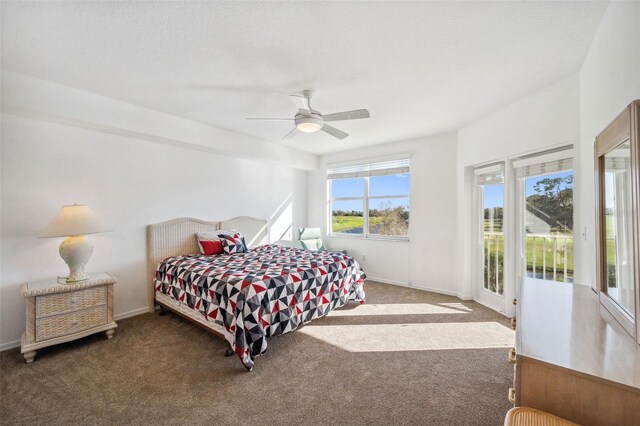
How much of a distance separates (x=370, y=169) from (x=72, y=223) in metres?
4.33

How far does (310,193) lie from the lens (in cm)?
608

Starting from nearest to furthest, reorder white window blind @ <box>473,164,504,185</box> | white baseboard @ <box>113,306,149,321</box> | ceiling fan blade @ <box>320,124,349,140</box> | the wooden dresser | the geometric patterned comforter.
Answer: the wooden dresser → the geometric patterned comforter → ceiling fan blade @ <box>320,124,349,140</box> → white baseboard @ <box>113,306,149,321</box> → white window blind @ <box>473,164,504,185</box>

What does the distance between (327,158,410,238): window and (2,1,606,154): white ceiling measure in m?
1.89

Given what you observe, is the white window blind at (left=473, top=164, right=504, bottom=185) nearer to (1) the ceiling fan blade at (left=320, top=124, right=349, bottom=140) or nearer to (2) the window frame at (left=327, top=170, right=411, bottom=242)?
(2) the window frame at (left=327, top=170, right=411, bottom=242)

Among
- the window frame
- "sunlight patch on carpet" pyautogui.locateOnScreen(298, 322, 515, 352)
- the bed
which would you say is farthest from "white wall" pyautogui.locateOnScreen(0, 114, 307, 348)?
"sunlight patch on carpet" pyautogui.locateOnScreen(298, 322, 515, 352)

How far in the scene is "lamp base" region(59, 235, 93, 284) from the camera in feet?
8.77

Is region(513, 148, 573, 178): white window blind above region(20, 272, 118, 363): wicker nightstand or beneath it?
above

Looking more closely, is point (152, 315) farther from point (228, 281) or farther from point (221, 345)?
point (228, 281)

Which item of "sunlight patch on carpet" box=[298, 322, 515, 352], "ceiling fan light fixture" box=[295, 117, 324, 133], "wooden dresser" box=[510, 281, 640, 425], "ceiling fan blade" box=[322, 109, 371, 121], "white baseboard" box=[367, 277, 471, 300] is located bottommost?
"sunlight patch on carpet" box=[298, 322, 515, 352]

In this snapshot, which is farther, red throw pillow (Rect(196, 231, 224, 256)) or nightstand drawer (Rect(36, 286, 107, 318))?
red throw pillow (Rect(196, 231, 224, 256))

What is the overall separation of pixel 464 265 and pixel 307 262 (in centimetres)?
237

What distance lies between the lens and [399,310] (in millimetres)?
3621

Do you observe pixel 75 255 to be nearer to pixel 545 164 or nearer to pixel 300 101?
pixel 300 101

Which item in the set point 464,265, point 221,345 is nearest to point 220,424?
point 221,345
